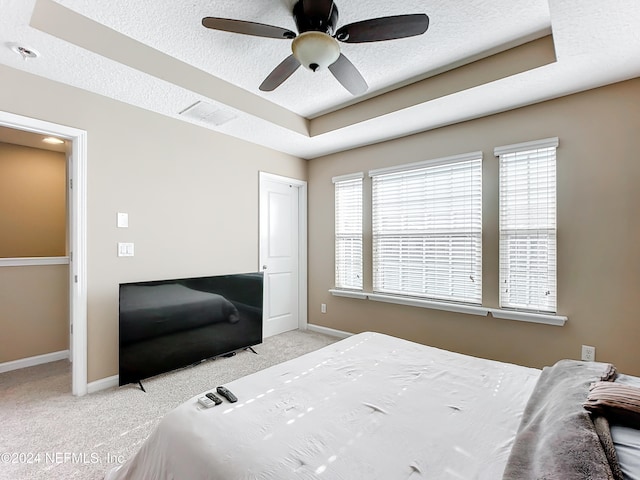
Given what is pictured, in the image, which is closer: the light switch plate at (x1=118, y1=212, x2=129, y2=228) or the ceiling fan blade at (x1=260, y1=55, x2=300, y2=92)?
the ceiling fan blade at (x1=260, y1=55, x2=300, y2=92)

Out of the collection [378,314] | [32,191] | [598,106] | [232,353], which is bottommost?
[232,353]

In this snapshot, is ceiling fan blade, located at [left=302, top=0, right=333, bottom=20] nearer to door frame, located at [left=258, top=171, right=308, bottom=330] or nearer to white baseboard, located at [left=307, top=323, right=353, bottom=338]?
door frame, located at [left=258, top=171, right=308, bottom=330]

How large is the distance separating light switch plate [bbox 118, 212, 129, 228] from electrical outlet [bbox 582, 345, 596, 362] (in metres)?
4.12

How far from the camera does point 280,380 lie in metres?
1.61

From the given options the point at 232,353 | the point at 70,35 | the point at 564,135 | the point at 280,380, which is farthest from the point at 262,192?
the point at 564,135

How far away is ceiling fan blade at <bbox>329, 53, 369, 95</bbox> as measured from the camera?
2090mm

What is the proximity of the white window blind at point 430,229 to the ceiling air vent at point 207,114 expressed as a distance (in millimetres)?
1851

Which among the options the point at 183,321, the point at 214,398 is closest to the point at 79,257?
the point at 183,321

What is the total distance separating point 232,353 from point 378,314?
1786 millimetres

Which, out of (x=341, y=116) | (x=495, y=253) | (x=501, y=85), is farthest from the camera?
(x=341, y=116)

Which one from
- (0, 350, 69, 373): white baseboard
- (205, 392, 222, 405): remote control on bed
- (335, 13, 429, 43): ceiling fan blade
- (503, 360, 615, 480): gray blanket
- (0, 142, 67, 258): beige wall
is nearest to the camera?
(503, 360, 615, 480): gray blanket

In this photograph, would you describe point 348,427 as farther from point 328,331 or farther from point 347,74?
point 328,331

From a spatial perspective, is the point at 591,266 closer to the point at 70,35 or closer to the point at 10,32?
the point at 70,35

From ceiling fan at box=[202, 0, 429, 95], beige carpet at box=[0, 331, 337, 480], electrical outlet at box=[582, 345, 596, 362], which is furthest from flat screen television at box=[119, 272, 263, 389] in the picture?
electrical outlet at box=[582, 345, 596, 362]
